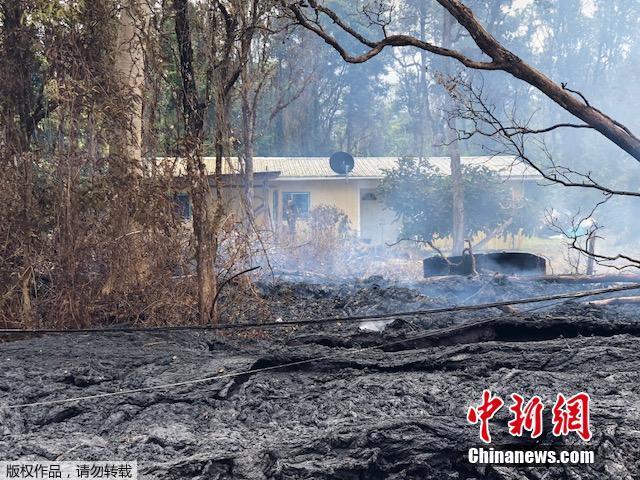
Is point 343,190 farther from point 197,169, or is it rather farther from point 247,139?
point 197,169

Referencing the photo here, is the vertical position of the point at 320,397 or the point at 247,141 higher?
the point at 247,141

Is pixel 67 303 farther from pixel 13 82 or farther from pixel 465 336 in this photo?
pixel 465 336

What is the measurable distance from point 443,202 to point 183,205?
15141 mm

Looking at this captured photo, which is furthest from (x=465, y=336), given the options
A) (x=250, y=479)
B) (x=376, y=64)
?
(x=376, y=64)

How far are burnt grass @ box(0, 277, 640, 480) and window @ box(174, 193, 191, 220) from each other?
4.83 feet

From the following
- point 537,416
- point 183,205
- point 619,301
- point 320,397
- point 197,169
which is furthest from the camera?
point 619,301

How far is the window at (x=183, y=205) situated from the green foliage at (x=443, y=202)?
48.1 feet

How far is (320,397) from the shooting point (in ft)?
17.5

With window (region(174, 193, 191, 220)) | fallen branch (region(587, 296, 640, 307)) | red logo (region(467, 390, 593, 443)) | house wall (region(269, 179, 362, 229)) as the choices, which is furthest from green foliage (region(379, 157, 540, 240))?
red logo (region(467, 390, 593, 443))

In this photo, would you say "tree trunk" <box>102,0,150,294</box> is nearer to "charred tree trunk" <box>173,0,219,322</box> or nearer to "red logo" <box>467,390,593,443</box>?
"charred tree trunk" <box>173,0,219,322</box>

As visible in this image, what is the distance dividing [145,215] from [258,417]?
11.7 ft

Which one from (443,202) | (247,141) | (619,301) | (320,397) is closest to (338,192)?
(443,202)

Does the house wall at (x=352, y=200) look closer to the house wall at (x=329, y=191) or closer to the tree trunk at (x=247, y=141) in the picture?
the house wall at (x=329, y=191)

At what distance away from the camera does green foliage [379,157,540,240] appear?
22.4m
